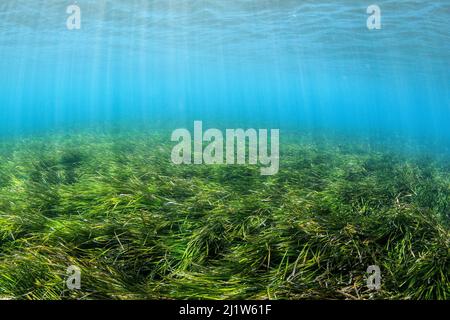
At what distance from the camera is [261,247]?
4.22 meters

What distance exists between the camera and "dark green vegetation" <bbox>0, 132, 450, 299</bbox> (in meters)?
3.72

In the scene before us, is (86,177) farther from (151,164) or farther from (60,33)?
(60,33)

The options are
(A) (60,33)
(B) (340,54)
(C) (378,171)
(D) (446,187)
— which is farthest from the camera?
(B) (340,54)

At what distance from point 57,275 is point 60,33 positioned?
3064 cm

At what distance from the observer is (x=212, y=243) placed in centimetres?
446

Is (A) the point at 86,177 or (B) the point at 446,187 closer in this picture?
(A) the point at 86,177

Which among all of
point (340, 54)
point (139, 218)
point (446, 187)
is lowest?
point (446, 187)

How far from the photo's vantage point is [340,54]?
110 feet

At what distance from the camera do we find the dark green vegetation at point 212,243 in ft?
12.2

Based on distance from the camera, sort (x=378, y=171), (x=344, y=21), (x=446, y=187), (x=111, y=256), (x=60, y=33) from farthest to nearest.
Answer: (x=60, y=33), (x=344, y=21), (x=378, y=171), (x=446, y=187), (x=111, y=256)

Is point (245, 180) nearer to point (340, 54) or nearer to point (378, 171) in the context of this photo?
point (378, 171)
